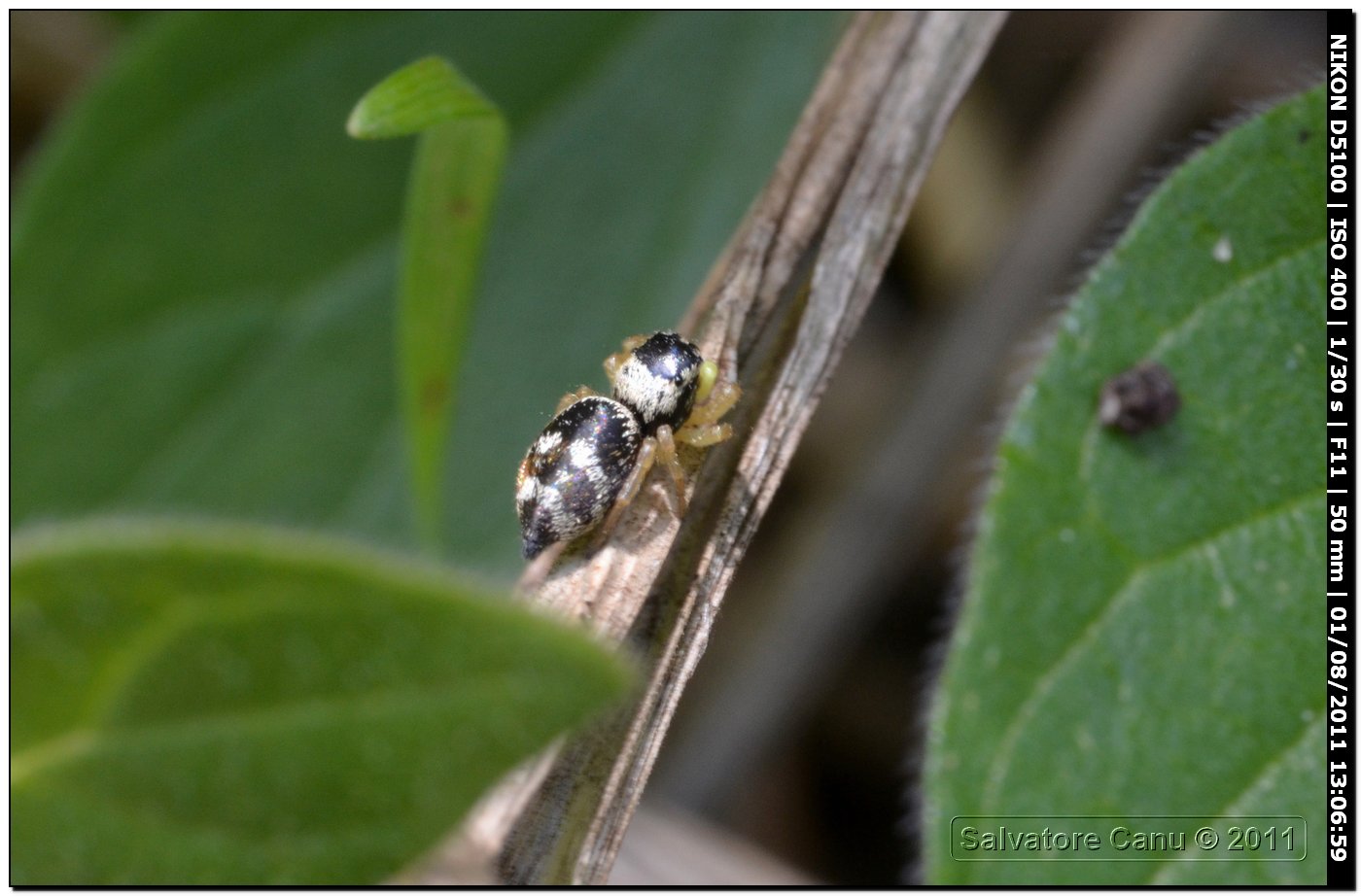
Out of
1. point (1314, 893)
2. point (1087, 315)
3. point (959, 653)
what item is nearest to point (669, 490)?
point (959, 653)

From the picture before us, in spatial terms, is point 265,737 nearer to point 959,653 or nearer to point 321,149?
point 959,653

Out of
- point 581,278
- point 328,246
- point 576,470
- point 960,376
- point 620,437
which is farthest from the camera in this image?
point 960,376

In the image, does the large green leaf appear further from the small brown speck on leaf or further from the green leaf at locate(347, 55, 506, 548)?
the small brown speck on leaf

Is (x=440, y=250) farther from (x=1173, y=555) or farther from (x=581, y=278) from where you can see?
(x=1173, y=555)

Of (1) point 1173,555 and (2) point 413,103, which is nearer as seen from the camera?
(1) point 1173,555

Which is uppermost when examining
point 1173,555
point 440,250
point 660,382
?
point 440,250

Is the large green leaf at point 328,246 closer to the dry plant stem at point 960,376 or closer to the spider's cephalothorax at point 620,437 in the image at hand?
the spider's cephalothorax at point 620,437

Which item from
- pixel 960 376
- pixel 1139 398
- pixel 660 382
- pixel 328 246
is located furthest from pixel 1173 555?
pixel 328 246
